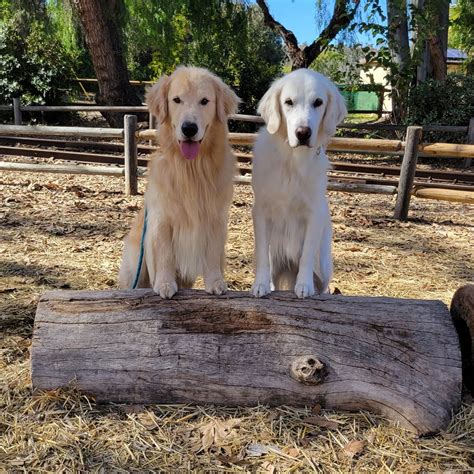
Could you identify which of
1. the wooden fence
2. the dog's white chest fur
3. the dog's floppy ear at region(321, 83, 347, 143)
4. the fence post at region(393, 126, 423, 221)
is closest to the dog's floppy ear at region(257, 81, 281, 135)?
the dog's white chest fur

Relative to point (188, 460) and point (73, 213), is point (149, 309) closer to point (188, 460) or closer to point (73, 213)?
point (188, 460)

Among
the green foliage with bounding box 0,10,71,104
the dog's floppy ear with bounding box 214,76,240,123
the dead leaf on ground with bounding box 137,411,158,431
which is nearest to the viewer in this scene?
the dead leaf on ground with bounding box 137,411,158,431

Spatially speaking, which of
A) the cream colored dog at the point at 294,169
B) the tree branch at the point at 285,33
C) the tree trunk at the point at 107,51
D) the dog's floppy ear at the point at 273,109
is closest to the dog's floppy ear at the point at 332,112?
the cream colored dog at the point at 294,169

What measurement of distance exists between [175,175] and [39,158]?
9.43 meters

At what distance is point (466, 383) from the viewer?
2602mm

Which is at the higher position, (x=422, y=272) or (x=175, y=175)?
(x=175, y=175)

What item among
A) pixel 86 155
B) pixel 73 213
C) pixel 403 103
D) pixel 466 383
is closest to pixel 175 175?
pixel 466 383

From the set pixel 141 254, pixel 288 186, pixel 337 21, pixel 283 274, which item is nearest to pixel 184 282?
pixel 141 254

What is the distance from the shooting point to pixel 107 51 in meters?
13.1

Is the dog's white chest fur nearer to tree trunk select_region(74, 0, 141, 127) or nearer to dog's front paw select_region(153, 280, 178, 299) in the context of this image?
dog's front paw select_region(153, 280, 178, 299)

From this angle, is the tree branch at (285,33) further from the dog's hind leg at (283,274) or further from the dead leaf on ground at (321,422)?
the dead leaf on ground at (321,422)

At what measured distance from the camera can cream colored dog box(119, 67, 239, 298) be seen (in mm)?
2664

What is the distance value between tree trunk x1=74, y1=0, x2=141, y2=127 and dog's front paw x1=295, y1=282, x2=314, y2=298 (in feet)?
39.5

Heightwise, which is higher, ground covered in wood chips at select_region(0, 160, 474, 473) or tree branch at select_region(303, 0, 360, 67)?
tree branch at select_region(303, 0, 360, 67)
